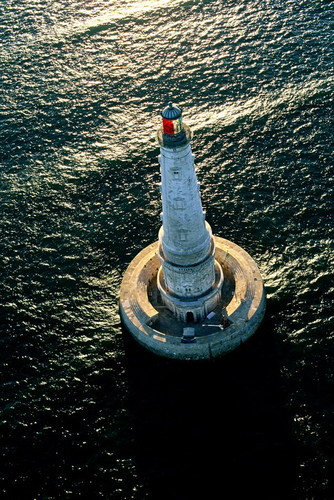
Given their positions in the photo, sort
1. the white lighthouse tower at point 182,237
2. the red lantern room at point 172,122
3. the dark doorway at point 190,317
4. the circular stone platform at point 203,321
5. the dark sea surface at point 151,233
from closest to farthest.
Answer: the red lantern room at point 172,122 → the white lighthouse tower at point 182,237 → the dark sea surface at point 151,233 → the circular stone platform at point 203,321 → the dark doorway at point 190,317

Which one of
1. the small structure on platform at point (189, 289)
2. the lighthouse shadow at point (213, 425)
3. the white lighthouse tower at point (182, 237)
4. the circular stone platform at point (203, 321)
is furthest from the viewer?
the circular stone platform at point (203, 321)

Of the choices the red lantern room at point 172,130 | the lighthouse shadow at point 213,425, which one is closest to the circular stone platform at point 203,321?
the lighthouse shadow at point 213,425

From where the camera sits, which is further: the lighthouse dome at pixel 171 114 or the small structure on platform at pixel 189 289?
the small structure on platform at pixel 189 289

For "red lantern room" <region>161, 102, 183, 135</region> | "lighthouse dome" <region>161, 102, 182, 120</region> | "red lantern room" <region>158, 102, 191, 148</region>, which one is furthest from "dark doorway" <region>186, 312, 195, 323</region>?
"lighthouse dome" <region>161, 102, 182, 120</region>

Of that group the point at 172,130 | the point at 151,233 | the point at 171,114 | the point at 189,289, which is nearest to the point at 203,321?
the point at 189,289

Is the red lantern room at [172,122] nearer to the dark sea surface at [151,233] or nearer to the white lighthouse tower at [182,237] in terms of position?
the white lighthouse tower at [182,237]

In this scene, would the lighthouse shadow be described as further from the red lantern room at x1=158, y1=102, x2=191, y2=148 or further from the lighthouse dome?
the lighthouse dome

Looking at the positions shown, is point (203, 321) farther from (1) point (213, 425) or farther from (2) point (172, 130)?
(2) point (172, 130)
